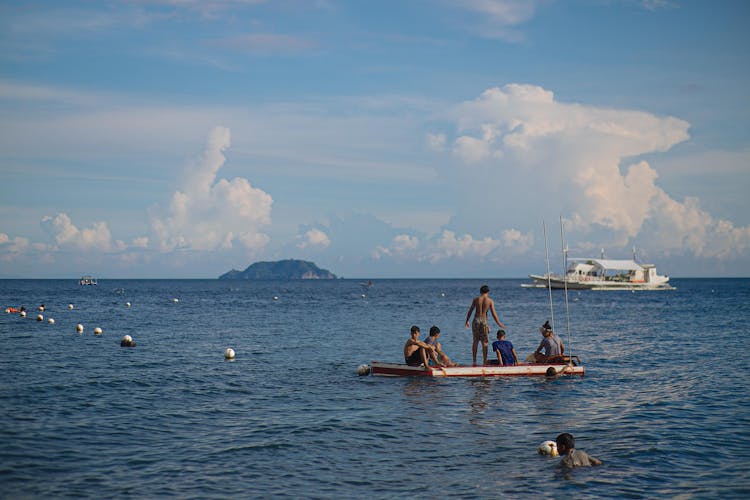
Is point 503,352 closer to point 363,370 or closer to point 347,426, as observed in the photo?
point 363,370

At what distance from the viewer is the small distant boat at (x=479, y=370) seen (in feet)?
84.9

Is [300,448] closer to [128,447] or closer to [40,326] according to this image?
[128,447]

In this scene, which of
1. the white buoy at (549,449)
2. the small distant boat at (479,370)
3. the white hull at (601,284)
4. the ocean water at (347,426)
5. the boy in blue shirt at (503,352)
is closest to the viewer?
the ocean water at (347,426)

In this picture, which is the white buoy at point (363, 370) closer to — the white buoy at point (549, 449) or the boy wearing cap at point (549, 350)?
the boy wearing cap at point (549, 350)

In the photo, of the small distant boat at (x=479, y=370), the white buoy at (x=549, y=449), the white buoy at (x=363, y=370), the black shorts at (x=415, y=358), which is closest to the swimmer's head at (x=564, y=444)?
the white buoy at (x=549, y=449)

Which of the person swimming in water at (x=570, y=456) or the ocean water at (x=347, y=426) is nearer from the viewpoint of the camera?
the ocean water at (x=347, y=426)

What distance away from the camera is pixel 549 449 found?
15.4 metres

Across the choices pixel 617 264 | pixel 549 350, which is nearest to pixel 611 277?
pixel 617 264

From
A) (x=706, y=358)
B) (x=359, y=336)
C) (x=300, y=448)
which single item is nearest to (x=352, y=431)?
(x=300, y=448)

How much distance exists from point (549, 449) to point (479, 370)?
10735mm

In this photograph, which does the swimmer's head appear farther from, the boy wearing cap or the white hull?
the white hull

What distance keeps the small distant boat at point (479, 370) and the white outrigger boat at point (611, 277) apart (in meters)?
126

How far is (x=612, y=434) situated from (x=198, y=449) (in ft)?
35.9

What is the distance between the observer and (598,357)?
34406 mm
